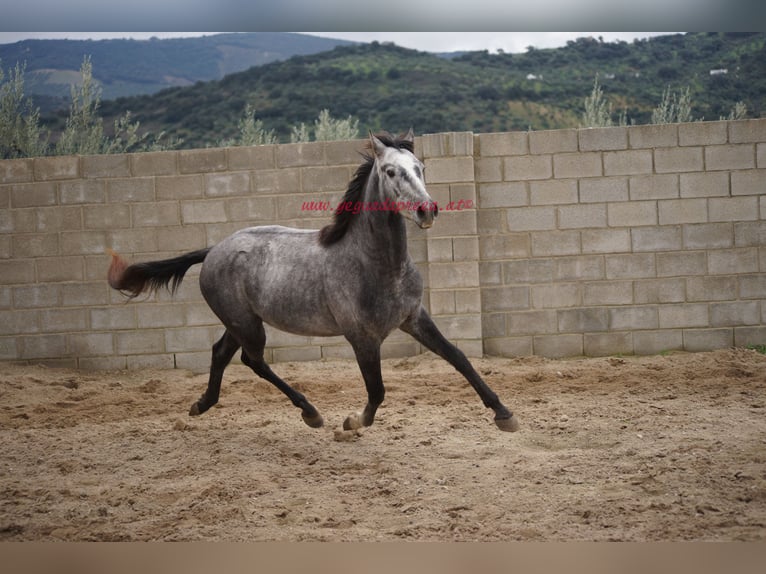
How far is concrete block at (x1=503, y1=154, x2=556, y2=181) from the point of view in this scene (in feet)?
24.6

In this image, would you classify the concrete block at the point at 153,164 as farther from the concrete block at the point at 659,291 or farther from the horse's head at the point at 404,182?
the concrete block at the point at 659,291

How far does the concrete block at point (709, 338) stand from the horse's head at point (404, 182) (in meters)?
4.64

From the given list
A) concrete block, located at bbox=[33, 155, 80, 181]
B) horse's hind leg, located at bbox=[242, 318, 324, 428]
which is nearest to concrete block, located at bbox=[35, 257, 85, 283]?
concrete block, located at bbox=[33, 155, 80, 181]

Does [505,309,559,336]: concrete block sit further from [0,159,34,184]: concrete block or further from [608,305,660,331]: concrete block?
[0,159,34,184]: concrete block

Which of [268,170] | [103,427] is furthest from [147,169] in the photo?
[103,427]

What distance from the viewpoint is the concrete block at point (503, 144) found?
295 inches

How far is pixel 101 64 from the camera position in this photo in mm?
34500

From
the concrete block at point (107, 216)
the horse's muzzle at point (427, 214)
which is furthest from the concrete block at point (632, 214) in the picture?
the concrete block at point (107, 216)

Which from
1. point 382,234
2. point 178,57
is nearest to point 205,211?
point 382,234

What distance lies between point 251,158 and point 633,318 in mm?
4346

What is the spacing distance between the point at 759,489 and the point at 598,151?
4863 mm

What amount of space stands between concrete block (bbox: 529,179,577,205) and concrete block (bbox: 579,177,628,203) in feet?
0.34

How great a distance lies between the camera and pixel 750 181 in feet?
24.2

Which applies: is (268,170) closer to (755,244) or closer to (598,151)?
(598,151)
